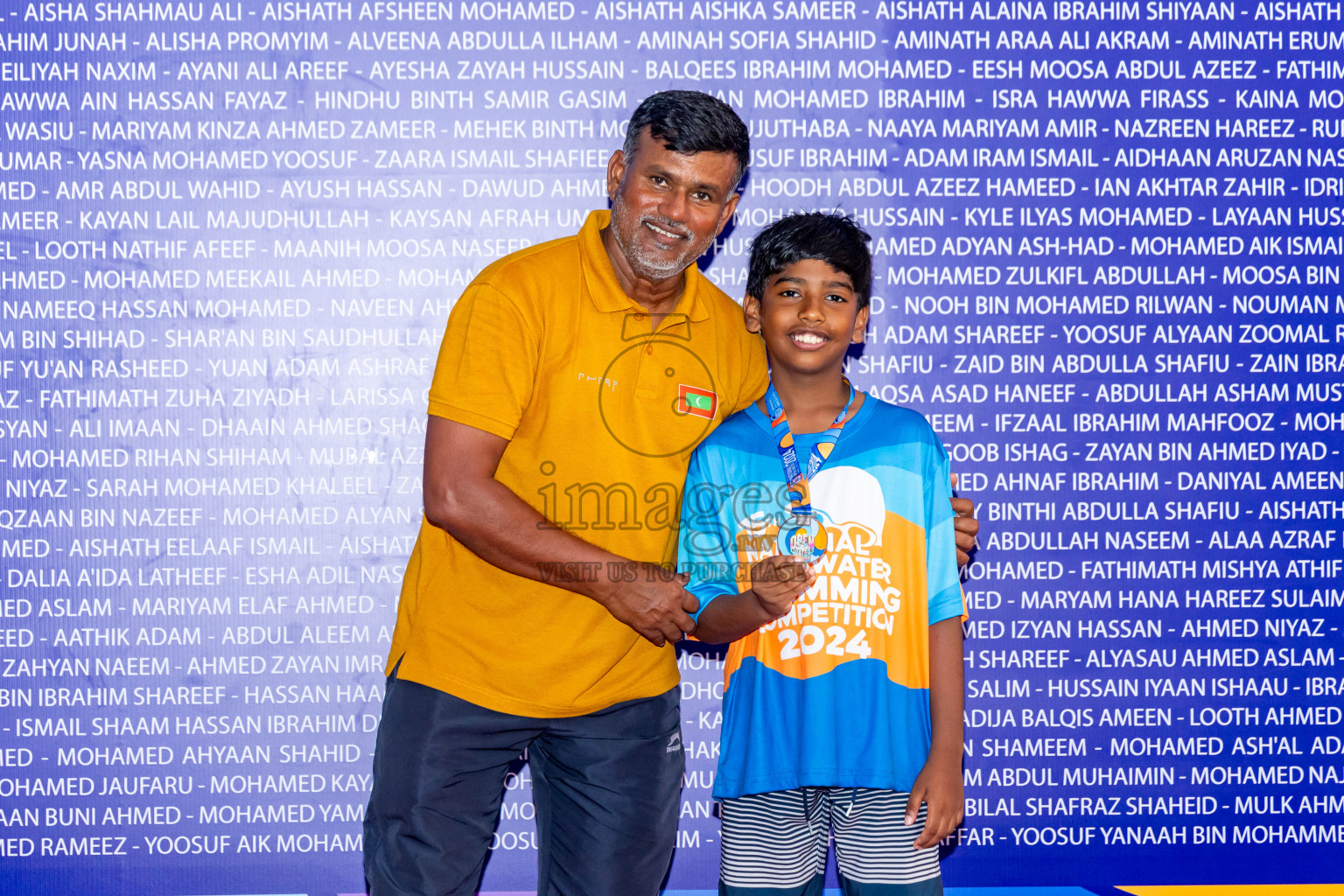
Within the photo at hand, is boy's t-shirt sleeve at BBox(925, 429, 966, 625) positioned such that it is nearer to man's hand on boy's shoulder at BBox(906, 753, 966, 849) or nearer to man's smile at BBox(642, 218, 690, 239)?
man's hand on boy's shoulder at BBox(906, 753, 966, 849)

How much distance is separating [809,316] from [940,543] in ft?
1.79

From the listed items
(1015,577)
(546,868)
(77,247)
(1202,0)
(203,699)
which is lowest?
(546,868)

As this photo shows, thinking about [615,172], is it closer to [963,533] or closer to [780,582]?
[780,582]

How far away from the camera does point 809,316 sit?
1.89 metres

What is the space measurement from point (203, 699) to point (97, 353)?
102 centimetres

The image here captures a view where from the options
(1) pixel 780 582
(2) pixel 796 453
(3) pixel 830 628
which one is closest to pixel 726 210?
(2) pixel 796 453

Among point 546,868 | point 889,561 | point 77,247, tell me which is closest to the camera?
point 889,561

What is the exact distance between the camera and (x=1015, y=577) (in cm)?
271

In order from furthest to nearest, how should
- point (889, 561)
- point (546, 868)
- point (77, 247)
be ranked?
1. point (77, 247)
2. point (546, 868)
3. point (889, 561)

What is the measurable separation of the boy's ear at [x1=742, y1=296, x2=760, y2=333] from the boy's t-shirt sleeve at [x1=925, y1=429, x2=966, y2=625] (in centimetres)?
46

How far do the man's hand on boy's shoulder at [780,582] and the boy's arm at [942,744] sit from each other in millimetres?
353

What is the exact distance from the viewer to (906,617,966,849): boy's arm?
180 cm

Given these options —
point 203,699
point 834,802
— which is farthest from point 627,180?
point 203,699

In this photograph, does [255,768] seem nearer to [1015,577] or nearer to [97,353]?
[97,353]
